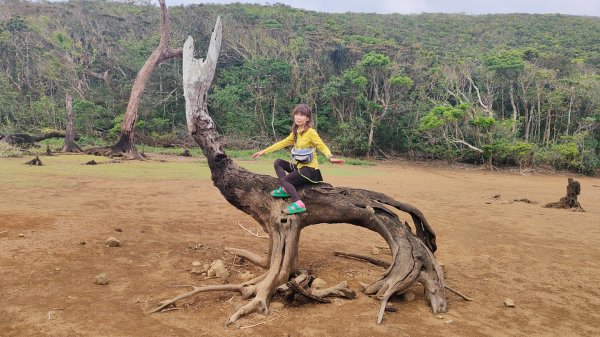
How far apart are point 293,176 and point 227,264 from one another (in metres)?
1.39

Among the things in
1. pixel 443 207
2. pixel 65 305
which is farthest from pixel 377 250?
pixel 443 207

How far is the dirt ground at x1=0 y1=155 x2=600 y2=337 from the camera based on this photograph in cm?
340

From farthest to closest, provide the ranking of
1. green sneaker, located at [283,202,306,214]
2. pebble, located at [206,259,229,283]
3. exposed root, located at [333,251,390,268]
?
exposed root, located at [333,251,390,268] → pebble, located at [206,259,229,283] → green sneaker, located at [283,202,306,214]

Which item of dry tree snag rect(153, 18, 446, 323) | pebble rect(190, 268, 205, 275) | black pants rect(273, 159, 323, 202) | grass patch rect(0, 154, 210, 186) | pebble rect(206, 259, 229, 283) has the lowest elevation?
grass patch rect(0, 154, 210, 186)

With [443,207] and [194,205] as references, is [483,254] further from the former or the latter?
[194,205]

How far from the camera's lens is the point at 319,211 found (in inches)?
179

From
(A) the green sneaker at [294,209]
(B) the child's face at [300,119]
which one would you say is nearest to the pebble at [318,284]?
(A) the green sneaker at [294,209]

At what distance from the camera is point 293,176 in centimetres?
442

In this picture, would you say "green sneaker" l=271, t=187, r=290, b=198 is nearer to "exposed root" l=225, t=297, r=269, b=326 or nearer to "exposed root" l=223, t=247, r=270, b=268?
"exposed root" l=223, t=247, r=270, b=268

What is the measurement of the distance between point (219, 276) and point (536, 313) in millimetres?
3079

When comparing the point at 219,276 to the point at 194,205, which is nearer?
the point at 219,276

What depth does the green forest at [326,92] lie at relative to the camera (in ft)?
75.5

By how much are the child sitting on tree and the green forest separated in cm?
1818

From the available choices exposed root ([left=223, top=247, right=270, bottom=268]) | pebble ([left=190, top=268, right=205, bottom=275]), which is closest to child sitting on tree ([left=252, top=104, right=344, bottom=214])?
exposed root ([left=223, top=247, right=270, bottom=268])
